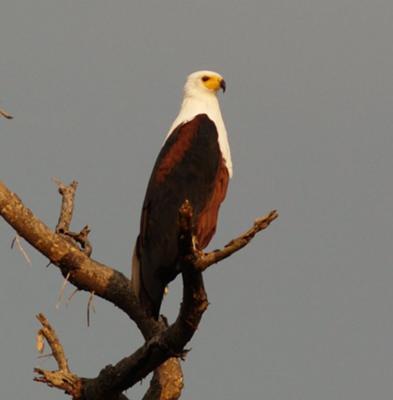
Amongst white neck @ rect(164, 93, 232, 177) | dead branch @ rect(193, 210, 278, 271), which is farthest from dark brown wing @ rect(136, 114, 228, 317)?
dead branch @ rect(193, 210, 278, 271)

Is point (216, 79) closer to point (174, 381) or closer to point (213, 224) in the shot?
point (213, 224)

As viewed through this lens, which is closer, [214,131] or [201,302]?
[201,302]

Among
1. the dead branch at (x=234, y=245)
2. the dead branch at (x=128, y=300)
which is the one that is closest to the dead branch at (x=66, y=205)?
the dead branch at (x=128, y=300)

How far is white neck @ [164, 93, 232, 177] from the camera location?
A: 9.25 metres

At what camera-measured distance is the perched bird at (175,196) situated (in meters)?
8.28

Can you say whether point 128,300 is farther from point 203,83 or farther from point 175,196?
point 203,83

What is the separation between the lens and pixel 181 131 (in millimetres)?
9266

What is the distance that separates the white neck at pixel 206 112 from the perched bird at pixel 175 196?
2 cm

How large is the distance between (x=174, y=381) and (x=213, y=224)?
130 centimetres

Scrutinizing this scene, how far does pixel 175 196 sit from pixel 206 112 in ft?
4.04

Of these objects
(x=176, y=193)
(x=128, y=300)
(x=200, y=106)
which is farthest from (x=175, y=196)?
(x=200, y=106)

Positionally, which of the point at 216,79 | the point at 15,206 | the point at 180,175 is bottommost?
the point at 15,206

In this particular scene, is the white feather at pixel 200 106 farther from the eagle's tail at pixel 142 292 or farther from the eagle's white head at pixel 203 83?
the eagle's tail at pixel 142 292

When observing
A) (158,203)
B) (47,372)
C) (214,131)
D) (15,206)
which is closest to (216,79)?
(214,131)
